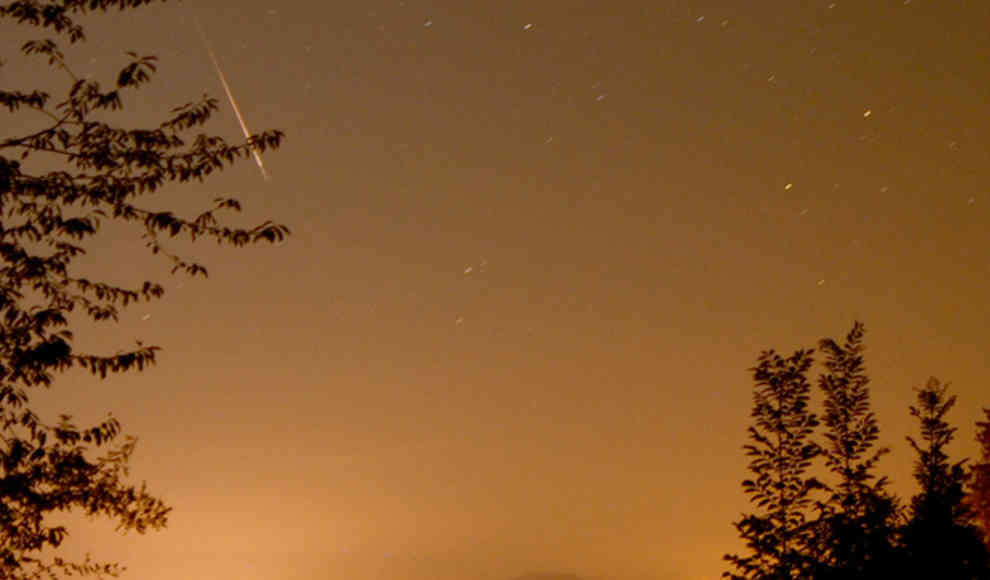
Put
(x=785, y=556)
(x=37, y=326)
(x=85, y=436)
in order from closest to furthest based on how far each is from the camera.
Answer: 1. (x=37, y=326)
2. (x=85, y=436)
3. (x=785, y=556)

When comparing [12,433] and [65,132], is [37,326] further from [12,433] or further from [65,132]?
[65,132]

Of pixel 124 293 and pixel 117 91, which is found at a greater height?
pixel 117 91

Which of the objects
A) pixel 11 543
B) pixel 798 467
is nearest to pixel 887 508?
pixel 798 467

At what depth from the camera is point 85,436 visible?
38.5 feet

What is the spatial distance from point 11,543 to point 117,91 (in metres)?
4.53

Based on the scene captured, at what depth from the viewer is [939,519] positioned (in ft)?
52.7

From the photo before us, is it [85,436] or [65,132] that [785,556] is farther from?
[65,132]

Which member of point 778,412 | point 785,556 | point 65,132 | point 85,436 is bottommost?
point 785,556

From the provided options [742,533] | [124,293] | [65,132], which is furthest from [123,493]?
[742,533]

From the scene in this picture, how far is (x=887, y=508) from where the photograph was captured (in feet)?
52.7

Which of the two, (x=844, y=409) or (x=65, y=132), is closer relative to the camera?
(x=65, y=132)

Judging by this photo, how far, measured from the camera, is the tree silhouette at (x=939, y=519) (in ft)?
51.9

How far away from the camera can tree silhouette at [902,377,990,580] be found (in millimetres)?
15820

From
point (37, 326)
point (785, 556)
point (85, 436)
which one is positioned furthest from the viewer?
point (785, 556)
